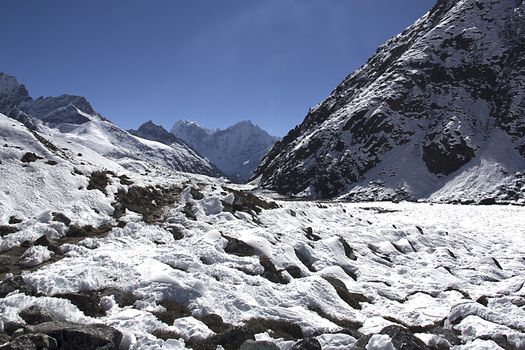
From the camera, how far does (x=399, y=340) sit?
1108cm

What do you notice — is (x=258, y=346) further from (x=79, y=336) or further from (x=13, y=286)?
(x=13, y=286)

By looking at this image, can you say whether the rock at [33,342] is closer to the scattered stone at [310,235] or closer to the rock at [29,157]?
the scattered stone at [310,235]

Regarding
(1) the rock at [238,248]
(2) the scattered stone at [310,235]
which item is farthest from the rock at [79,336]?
(2) the scattered stone at [310,235]

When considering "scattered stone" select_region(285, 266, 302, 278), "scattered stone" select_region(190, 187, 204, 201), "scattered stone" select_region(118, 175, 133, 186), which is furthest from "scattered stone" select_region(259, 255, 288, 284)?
"scattered stone" select_region(118, 175, 133, 186)

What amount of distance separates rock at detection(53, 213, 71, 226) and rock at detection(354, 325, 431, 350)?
15.6 m

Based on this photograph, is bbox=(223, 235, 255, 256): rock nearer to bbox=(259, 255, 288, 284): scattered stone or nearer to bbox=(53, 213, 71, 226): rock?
bbox=(259, 255, 288, 284): scattered stone

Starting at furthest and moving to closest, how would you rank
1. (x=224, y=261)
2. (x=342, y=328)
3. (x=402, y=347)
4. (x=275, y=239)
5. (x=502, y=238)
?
(x=502, y=238) < (x=275, y=239) < (x=224, y=261) < (x=342, y=328) < (x=402, y=347)

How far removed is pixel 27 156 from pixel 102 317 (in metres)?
18.4

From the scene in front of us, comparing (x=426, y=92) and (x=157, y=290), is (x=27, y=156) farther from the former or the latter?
(x=426, y=92)

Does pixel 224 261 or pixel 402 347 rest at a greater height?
pixel 224 261

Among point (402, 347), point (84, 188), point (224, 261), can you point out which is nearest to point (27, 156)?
point (84, 188)

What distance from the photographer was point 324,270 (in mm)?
19156

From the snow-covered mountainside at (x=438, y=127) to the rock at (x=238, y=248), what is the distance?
7627 cm

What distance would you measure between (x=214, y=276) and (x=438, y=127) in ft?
356
